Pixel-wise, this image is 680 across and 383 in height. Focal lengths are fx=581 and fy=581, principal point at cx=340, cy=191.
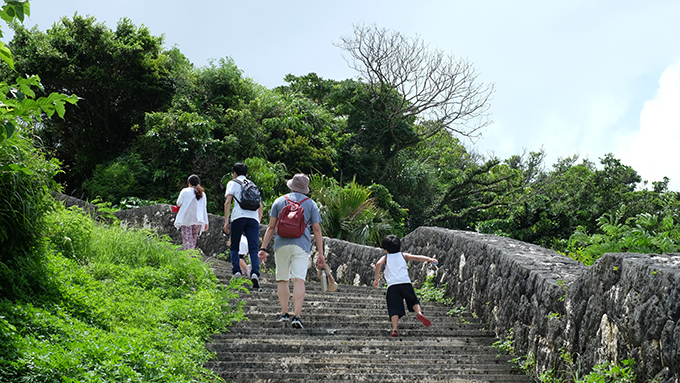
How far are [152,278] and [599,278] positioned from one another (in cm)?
460

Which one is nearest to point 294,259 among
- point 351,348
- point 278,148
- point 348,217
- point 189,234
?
point 351,348

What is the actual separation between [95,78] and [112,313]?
1479cm

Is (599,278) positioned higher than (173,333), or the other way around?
(599,278)

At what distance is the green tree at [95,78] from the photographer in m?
17.9

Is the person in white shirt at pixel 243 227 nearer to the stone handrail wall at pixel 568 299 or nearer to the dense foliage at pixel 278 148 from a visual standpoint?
the stone handrail wall at pixel 568 299

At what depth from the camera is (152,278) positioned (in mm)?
6516

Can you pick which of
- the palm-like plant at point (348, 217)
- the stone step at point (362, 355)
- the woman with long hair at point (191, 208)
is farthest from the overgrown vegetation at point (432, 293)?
the palm-like plant at point (348, 217)

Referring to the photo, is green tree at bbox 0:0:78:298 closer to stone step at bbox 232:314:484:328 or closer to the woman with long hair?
stone step at bbox 232:314:484:328

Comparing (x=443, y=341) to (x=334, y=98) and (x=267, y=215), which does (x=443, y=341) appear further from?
(x=334, y=98)

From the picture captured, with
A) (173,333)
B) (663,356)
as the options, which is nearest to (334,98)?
(173,333)

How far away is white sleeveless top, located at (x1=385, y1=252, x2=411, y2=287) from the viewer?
643 cm

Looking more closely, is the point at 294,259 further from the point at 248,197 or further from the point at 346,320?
the point at 248,197

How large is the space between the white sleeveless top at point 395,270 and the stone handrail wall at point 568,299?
953 mm

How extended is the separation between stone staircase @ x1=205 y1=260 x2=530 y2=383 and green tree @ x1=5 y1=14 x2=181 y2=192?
535 inches
